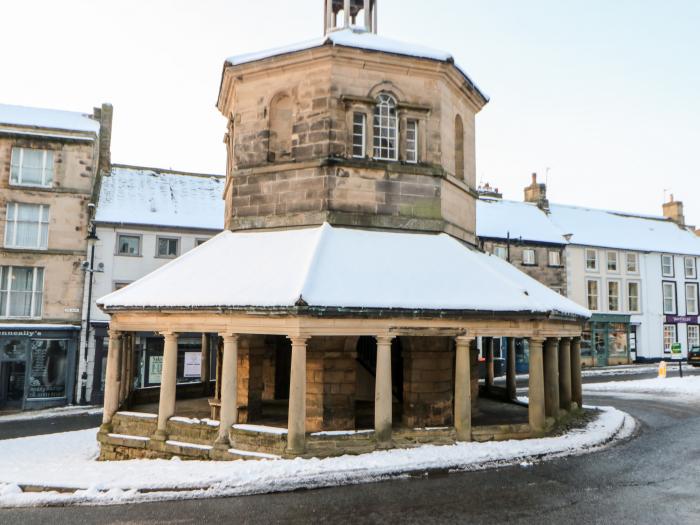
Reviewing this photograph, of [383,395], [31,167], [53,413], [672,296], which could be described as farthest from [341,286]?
[672,296]

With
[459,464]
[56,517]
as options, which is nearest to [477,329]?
[459,464]

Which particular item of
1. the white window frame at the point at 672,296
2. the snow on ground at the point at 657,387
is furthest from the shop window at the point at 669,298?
the snow on ground at the point at 657,387

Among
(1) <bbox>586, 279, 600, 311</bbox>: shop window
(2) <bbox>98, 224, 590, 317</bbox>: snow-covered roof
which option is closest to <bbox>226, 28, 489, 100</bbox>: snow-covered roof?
(2) <bbox>98, 224, 590, 317</bbox>: snow-covered roof

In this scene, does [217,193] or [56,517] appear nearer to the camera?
[56,517]

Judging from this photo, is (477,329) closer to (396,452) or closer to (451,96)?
(396,452)

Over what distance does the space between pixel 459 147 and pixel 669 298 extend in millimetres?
33991

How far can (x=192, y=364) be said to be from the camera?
1147 inches

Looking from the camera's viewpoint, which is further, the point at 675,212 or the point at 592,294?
the point at 675,212

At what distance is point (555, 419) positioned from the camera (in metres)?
13.9

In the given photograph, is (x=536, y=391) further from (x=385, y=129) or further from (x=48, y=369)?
(x=48, y=369)

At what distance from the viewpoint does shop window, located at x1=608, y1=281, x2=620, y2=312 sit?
41656mm

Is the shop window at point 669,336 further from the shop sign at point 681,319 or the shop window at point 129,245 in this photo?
the shop window at point 129,245

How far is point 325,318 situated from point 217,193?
868 inches

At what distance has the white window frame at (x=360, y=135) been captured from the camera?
1470 centimetres
